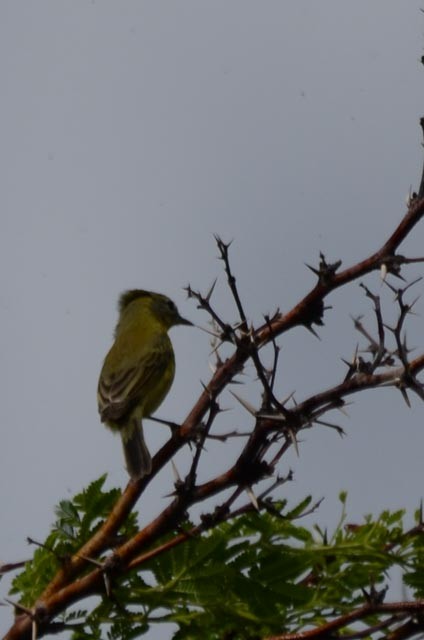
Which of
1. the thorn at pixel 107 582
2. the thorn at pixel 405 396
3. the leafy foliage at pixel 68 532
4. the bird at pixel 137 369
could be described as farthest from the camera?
the bird at pixel 137 369

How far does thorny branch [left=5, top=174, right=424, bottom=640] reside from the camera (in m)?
3.25

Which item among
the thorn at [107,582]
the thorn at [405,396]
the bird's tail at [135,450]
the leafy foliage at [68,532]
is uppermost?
the bird's tail at [135,450]

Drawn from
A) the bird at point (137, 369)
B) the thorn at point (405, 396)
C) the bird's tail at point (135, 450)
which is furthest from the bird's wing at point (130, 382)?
the thorn at point (405, 396)

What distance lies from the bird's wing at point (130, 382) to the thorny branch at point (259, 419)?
13.2ft

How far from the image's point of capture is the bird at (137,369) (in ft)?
25.6

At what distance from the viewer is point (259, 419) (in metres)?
3.31

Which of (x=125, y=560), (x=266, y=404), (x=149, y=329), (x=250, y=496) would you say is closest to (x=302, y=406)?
(x=266, y=404)

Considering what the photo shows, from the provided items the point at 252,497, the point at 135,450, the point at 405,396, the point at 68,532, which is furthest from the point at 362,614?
the point at 135,450

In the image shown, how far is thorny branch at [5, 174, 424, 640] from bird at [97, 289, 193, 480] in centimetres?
250

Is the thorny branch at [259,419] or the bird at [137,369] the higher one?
the bird at [137,369]

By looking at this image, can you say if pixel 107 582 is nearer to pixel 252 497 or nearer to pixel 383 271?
pixel 252 497

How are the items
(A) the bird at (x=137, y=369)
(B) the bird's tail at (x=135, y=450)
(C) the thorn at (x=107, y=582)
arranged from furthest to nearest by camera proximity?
(A) the bird at (x=137, y=369) < (B) the bird's tail at (x=135, y=450) < (C) the thorn at (x=107, y=582)

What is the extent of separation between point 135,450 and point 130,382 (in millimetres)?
1778

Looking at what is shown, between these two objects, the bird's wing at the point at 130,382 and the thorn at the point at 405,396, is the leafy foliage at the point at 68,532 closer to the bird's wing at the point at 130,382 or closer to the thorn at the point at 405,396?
the thorn at the point at 405,396
